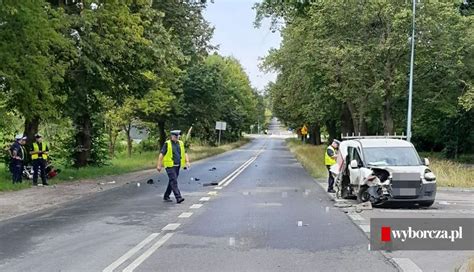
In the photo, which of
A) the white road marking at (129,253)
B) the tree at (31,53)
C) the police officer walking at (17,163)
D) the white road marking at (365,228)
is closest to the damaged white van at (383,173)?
the white road marking at (365,228)

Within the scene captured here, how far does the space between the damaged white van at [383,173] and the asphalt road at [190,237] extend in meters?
0.90

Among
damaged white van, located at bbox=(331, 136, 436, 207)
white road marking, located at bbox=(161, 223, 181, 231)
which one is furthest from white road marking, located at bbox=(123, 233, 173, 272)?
damaged white van, located at bbox=(331, 136, 436, 207)

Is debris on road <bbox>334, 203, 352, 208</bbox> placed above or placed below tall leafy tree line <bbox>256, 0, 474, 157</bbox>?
below

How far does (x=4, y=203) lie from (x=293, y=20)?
2634 cm

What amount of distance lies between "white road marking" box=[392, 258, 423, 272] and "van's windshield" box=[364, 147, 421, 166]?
23.1 ft

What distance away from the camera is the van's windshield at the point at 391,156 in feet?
49.1

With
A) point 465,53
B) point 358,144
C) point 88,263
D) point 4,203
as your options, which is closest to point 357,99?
point 465,53

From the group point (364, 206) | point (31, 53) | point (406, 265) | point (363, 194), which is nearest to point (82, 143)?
point (31, 53)

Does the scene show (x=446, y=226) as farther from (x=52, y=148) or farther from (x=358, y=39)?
(x=52, y=148)

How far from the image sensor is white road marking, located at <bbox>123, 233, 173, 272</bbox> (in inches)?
299

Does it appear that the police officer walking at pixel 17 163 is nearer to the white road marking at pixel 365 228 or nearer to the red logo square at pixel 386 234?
the white road marking at pixel 365 228

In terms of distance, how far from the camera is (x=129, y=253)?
8547mm

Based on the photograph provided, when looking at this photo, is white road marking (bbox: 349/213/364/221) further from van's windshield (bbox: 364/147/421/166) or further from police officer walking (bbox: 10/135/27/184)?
police officer walking (bbox: 10/135/27/184)

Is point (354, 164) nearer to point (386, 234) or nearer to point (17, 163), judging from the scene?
point (386, 234)
